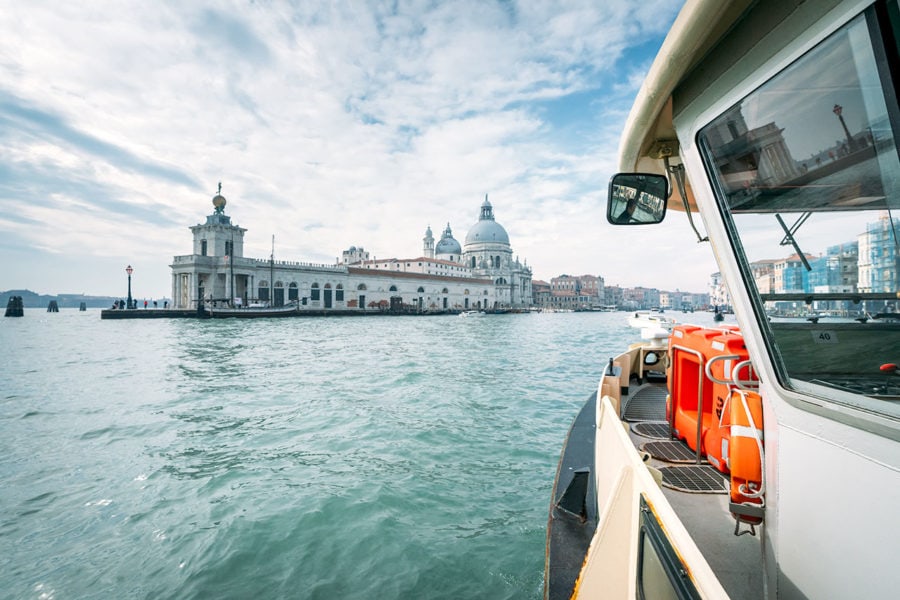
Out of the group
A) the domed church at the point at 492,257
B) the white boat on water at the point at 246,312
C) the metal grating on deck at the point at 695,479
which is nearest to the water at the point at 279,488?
the metal grating on deck at the point at 695,479

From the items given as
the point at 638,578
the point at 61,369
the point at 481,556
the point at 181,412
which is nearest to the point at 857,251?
the point at 638,578

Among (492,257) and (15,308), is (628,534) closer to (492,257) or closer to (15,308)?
(15,308)

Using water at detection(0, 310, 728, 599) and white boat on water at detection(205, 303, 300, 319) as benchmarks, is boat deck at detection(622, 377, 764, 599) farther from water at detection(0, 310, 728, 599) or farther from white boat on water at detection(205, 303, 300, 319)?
white boat on water at detection(205, 303, 300, 319)

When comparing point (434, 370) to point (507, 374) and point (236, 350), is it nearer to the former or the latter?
point (507, 374)

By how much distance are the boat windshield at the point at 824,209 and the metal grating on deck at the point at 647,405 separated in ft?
8.08

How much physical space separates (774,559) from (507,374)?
11.6m

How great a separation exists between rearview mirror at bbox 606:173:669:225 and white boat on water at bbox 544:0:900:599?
197mm

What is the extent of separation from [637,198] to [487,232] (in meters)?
95.0

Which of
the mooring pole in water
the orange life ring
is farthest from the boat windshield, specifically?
the mooring pole in water

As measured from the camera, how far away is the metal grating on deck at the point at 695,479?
2.33m

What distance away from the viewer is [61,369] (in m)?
13.9

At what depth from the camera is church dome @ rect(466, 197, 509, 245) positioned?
312 ft

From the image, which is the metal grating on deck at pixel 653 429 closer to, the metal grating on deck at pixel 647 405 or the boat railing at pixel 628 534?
the metal grating on deck at pixel 647 405

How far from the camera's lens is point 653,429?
337 cm
